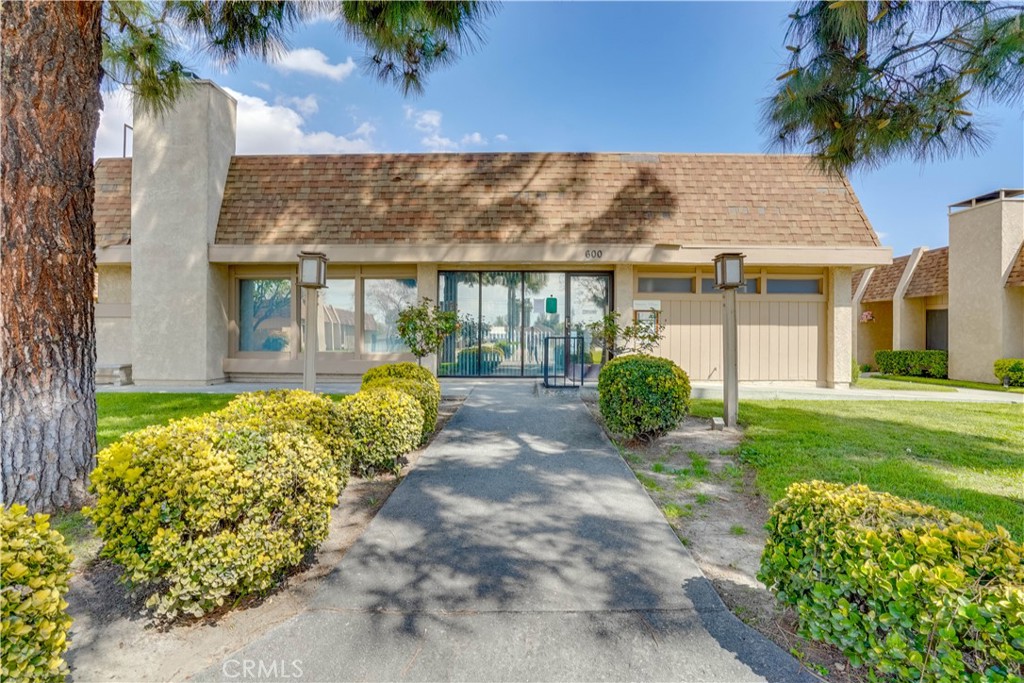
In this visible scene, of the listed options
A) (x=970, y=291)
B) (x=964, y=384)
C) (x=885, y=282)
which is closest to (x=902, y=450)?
(x=964, y=384)

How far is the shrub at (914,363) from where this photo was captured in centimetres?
1362

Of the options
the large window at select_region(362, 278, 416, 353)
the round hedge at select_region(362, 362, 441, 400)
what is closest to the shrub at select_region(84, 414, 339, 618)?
the round hedge at select_region(362, 362, 441, 400)

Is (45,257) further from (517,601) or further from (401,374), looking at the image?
(517,601)

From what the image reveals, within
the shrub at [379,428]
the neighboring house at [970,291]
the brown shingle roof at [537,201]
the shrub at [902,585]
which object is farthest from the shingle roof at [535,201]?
the shrub at [902,585]

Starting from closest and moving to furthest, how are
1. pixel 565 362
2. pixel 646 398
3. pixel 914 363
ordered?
pixel 646 398, pixel 565 362, pixel 914 363

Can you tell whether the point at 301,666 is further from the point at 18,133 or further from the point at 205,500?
the point at 18,133

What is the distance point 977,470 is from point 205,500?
6.48 m

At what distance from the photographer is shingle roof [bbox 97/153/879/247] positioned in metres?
9.83

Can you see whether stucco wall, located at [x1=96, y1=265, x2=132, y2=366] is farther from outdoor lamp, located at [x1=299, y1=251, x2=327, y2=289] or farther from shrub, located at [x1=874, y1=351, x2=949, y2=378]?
shrub, located at [x1=874, y1=351, x2=949, y2=378]

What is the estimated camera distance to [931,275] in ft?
47.5

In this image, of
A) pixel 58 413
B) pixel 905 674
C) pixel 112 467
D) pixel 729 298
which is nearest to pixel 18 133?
pixel 58 413

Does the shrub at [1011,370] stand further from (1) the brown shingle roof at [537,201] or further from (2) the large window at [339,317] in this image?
(2) the large window at [339,317]

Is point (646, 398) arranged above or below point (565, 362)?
below
